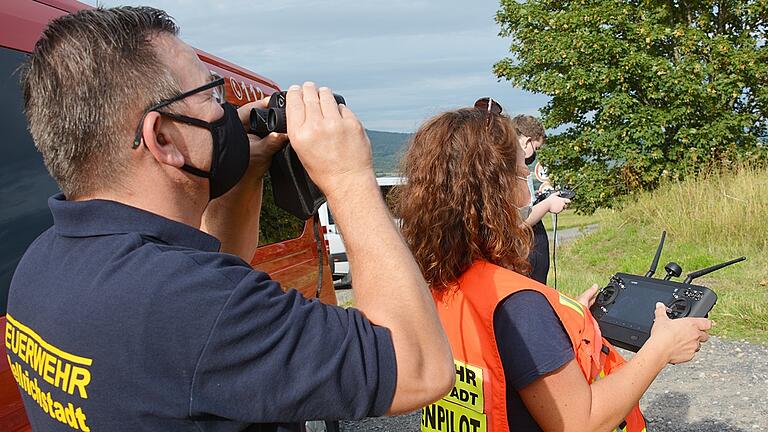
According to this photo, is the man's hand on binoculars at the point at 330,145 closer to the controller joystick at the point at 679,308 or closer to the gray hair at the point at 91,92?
the gray hair at the point at 91,92

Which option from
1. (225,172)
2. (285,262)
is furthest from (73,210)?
(285,262)

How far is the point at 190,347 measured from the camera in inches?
40.2

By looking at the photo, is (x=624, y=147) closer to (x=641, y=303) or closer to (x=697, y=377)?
(x=697, y=377)

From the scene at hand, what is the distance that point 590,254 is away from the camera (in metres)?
10.6

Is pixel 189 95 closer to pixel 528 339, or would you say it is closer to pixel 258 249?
pixel 528 339

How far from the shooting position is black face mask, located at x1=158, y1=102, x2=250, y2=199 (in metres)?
1.29

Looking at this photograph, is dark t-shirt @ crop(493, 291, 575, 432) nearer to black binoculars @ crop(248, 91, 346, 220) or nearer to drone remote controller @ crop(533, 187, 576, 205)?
black binoculars @ crop(248, 91, 346, 220)

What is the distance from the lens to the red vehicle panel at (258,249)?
72.9 inches

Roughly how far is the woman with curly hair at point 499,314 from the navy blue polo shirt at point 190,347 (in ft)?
2.55

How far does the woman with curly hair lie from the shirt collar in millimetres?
910

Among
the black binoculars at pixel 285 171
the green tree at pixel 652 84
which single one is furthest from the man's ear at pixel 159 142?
the green tree at pixel 652 84

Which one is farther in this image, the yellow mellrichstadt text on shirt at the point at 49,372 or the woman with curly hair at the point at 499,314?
the woman with curly hair at the point at 499,314

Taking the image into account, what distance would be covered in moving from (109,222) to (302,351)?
40 cm

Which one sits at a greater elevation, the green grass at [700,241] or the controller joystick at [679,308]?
the controller joystick at [679,308]
